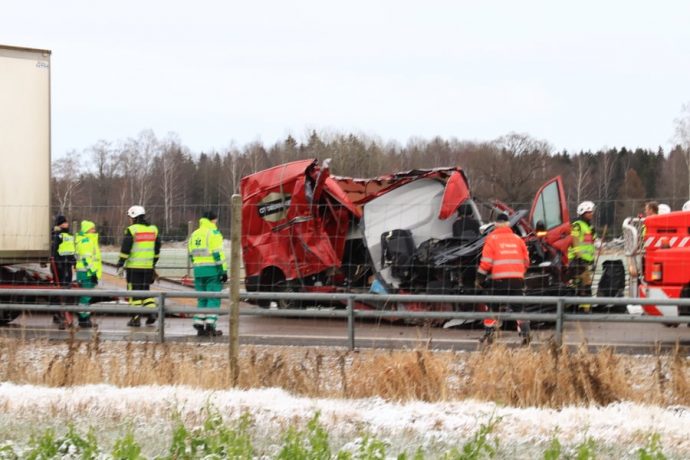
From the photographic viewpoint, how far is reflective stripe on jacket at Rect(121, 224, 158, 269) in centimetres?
1441

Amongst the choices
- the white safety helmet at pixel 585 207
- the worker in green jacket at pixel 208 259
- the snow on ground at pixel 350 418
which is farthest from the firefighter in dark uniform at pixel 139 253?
the white safety helmet at pixel 585 207

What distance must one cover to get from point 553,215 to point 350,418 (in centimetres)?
737

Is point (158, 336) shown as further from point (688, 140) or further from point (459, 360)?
point (688, 140)

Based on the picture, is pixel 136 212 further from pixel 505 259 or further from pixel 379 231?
pixel 505 259

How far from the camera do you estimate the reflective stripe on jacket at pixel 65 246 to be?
1546 cm

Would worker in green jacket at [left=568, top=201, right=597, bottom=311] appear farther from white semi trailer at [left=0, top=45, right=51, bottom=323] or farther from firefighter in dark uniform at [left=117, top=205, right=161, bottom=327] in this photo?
white semi trailer at [left=0, top=45, right=51, bottom=323]

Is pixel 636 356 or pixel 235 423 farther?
pixel 636 356

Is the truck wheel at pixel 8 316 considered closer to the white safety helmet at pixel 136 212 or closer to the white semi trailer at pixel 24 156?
the white semi trailer at pixel 24 156

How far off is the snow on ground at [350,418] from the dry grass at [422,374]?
0.25 m

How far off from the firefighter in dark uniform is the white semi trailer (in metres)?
1.37

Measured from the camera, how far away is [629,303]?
37.6 ft

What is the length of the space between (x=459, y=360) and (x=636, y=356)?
1922 mm

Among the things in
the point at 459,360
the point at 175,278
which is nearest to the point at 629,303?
the point at 459,360

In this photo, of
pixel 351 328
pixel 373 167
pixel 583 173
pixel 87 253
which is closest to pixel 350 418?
pixel 351 328
